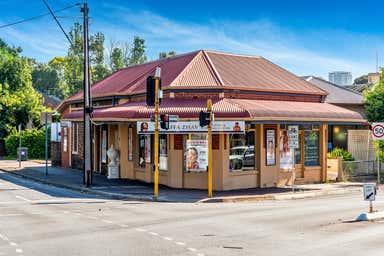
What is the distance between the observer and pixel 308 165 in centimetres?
2748

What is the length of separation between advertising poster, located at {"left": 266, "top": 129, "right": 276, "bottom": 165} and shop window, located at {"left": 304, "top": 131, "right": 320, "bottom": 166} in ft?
9.22

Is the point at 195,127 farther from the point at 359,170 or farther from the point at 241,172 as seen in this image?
the point at 359,170

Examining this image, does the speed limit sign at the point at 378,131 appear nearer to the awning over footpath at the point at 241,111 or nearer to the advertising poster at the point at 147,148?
the awning over footpath at the point at 241,111

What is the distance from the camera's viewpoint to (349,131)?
31422 millimetres

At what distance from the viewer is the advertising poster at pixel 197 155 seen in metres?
23.5

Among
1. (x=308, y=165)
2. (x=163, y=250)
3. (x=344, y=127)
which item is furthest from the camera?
(x=344, y=127)

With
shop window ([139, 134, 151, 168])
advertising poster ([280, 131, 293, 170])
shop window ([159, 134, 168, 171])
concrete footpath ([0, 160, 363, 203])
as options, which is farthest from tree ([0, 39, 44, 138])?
advertising poster ([280, 131, 293, 170])

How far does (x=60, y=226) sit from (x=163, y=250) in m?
4.09

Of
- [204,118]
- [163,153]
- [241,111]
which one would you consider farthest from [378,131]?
[163,153]

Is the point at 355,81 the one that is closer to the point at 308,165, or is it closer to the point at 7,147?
the point at 7,147

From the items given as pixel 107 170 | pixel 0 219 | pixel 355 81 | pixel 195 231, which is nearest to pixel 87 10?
pixel 107 170

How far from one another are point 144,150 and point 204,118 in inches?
253

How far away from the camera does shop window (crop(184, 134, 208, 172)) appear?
2348 cm

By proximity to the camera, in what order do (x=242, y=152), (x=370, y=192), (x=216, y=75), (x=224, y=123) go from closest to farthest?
(x=370, y=192)
(x=224, y=123)
(x=242, y=152)
(x=216, y=75)
